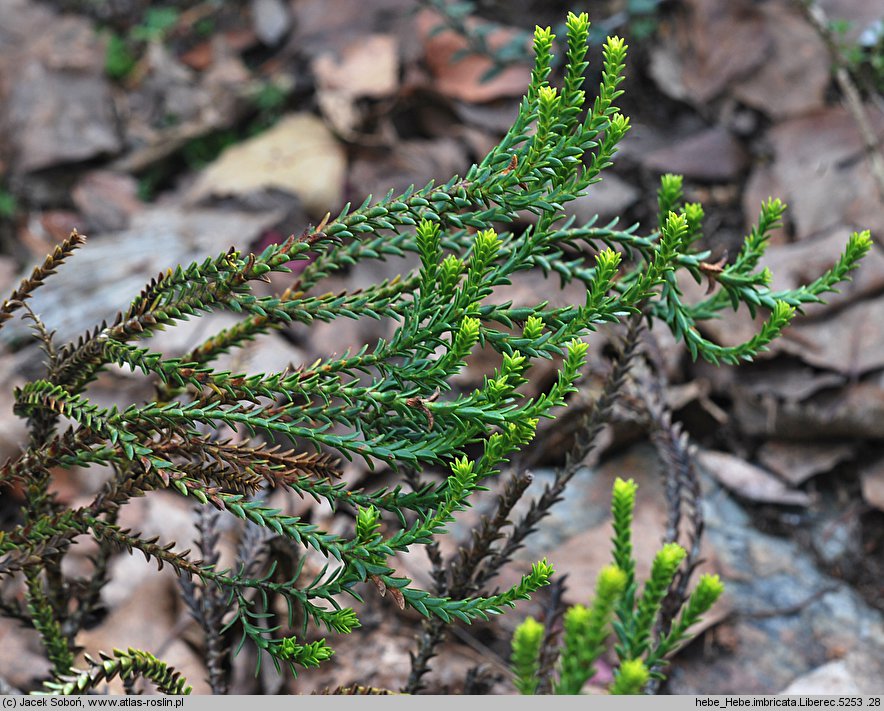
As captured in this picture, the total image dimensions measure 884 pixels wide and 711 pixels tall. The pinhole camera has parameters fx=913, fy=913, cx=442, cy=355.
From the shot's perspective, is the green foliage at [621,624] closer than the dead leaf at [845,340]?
Yes

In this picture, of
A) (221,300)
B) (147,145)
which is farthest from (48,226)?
(221,300)

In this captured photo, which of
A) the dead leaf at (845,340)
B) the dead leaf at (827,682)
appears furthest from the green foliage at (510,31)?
the dead leaf at (827,682)

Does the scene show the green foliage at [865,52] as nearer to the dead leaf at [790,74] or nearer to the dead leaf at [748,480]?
the dead leaf at [790,74]

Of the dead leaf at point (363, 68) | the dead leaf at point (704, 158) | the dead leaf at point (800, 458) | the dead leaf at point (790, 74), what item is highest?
the dead leaf at point (790, 74)

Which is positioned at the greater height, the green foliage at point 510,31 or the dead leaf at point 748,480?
the green foliage at point 510,31

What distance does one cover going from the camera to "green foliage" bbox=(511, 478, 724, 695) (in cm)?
137

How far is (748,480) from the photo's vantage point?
265cm

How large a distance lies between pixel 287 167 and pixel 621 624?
8.25ft

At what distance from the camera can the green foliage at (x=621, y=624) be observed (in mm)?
1372

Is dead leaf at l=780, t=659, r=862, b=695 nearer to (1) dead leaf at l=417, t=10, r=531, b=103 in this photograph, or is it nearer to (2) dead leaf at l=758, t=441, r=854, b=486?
(2) dead leaf at l=758, t=441, r=854, b=486

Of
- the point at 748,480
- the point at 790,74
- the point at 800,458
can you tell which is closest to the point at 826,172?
the point at 790,74

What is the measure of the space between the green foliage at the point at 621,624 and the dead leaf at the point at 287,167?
222cm

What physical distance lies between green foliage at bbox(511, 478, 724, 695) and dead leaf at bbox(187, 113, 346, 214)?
2.22m

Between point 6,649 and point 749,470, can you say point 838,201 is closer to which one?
point 749,470
